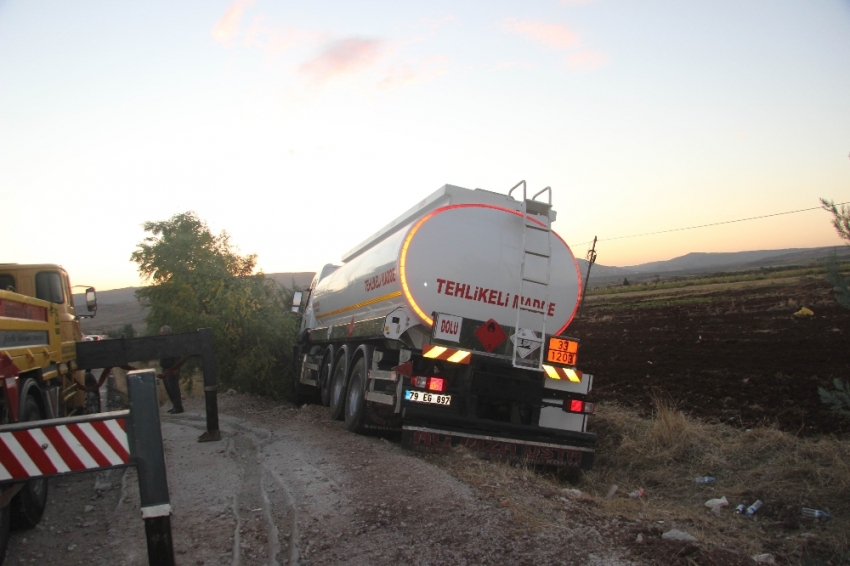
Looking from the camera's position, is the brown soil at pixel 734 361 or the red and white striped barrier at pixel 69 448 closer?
the red and white striped barrier at pixel 69 448

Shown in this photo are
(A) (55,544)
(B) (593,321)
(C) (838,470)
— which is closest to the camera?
(A) (55,544)

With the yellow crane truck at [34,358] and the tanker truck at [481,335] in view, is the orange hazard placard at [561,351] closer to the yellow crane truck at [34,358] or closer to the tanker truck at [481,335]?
the tanker truck at [481,335]

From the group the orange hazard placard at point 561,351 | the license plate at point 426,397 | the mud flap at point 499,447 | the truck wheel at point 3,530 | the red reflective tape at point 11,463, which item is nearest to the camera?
the red reflective tape at point 11,463

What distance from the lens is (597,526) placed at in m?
4.85

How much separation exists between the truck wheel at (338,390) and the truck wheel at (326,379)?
1.41 feet

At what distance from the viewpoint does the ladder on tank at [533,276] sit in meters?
7.98

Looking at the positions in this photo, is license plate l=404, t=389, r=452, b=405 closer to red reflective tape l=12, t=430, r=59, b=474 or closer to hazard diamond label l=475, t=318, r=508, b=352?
hazard diamond label l=475, t=318, r=508, b=352

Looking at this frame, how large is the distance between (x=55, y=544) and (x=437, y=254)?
4734 mm

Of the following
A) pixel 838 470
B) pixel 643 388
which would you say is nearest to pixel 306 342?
pixel 643 388

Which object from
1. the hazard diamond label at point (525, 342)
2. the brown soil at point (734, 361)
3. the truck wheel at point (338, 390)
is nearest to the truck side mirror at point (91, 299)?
the truck wheel at point (338, 390)

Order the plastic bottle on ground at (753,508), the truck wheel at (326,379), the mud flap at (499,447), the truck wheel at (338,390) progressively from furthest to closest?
the truck wheel at (326,379) → the truck wheel at (338,390) → the mud flap at (499,447) → the plastic bottle on ground at (753,508)

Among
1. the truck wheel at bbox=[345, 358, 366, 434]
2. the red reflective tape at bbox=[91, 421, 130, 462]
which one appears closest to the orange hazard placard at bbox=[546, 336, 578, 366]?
the truck wheel at bbox=[345, 358, 366, 434]

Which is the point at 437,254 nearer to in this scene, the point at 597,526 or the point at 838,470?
the point at 597,526

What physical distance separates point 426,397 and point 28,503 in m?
4.04
